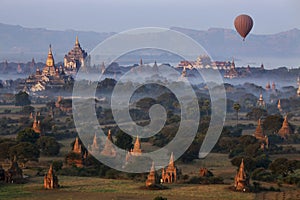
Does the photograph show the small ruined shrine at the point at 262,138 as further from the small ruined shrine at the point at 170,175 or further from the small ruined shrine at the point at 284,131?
the small ruined shrine at the point at 170,175

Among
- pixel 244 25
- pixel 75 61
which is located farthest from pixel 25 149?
pixel 75 61

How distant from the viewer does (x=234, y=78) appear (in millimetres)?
118000

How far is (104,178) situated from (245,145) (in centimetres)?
1197

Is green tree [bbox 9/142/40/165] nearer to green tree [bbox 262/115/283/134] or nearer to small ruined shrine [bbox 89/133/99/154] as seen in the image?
small ruined shrine [bbox 89/133/99/154]

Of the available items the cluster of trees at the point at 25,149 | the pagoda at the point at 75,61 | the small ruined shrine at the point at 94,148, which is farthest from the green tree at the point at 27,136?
the pagoda at the point at 75,61

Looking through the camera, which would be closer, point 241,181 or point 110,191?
point 110,191

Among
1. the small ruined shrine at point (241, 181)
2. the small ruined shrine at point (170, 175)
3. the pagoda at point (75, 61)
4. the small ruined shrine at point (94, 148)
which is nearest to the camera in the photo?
the small ruined shrine at point (241, 181)

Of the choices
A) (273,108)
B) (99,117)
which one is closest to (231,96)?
(273,108)

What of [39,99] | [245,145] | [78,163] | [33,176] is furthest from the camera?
[39,99]

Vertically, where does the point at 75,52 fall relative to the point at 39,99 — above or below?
above

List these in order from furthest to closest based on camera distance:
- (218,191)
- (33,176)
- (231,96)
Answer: (231,96) < (33,176) < (218,191)

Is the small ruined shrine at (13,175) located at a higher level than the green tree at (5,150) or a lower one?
lower

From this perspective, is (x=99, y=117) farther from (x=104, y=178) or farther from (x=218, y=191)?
(x=218, y=191)

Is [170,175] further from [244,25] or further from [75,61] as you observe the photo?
[75,61]
